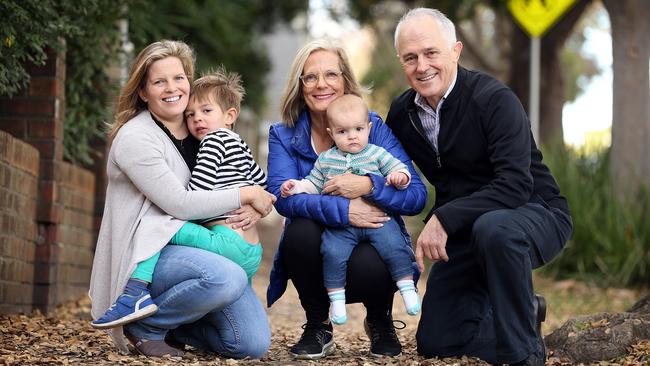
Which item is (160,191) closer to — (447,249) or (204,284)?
(204,284)

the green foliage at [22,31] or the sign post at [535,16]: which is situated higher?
the sign post at [535,16]

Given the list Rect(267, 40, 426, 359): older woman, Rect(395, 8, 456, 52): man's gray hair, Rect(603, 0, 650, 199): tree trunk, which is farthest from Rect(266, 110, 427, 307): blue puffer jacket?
Rect(603, 0, 650, 199): tree trunk

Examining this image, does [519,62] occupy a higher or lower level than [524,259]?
higher

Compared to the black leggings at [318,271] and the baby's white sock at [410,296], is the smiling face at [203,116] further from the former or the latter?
the baby's white sock at [410,296]

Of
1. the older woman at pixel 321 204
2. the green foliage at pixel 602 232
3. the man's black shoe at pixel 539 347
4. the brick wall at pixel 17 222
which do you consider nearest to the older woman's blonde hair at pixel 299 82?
the older woman at pixel 321 204

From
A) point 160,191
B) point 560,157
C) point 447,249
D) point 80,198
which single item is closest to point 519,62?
point 560,157

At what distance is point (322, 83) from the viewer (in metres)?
4.88

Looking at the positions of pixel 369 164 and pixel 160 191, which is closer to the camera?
pixel 160 191

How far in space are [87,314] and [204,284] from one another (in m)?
2.32

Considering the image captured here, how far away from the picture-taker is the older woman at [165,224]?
14.5 ft

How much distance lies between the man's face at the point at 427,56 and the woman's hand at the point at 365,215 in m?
0.58

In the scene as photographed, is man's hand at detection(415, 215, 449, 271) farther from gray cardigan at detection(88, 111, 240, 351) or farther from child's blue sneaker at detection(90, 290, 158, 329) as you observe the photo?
child's blue sneaker at detection(90, 290, 158, 329)

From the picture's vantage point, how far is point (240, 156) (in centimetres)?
461

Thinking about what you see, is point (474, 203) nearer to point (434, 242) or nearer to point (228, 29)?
point (434, 242)
